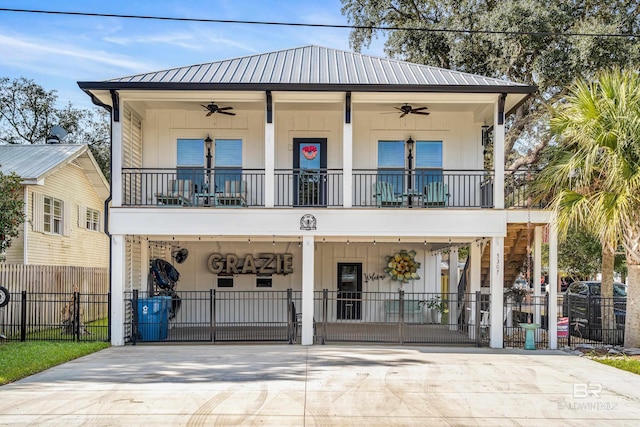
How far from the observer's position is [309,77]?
14.2 m

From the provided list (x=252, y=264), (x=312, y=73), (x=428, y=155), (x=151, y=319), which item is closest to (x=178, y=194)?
(x=151, y=319)

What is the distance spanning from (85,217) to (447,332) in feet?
49.8

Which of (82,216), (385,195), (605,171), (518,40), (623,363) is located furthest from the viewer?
(82,216)

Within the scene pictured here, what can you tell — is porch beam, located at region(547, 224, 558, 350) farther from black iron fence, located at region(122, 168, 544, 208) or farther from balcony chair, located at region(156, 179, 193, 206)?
balcony chair, located at region(156, 179, 193, 206)

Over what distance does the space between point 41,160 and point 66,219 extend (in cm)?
251

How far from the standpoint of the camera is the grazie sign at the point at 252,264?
1806 cm

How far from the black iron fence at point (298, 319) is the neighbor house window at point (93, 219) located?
849 centimetres

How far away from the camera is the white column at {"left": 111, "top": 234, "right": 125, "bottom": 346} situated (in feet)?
44.2

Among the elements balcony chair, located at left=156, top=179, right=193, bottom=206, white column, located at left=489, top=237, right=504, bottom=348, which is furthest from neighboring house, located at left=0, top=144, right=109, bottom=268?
white column, located at left=489, top=237, right=504, bottom=348

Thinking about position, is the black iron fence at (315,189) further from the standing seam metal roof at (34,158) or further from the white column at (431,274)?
the standing seam metal roof at (34,158)

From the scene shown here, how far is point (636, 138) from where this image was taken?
12.0 m

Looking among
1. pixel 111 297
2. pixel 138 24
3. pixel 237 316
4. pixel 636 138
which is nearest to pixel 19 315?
pixel 111 297

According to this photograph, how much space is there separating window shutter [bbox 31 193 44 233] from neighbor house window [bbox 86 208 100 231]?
16.4 feet

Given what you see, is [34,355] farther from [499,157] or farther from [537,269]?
[537,269]
